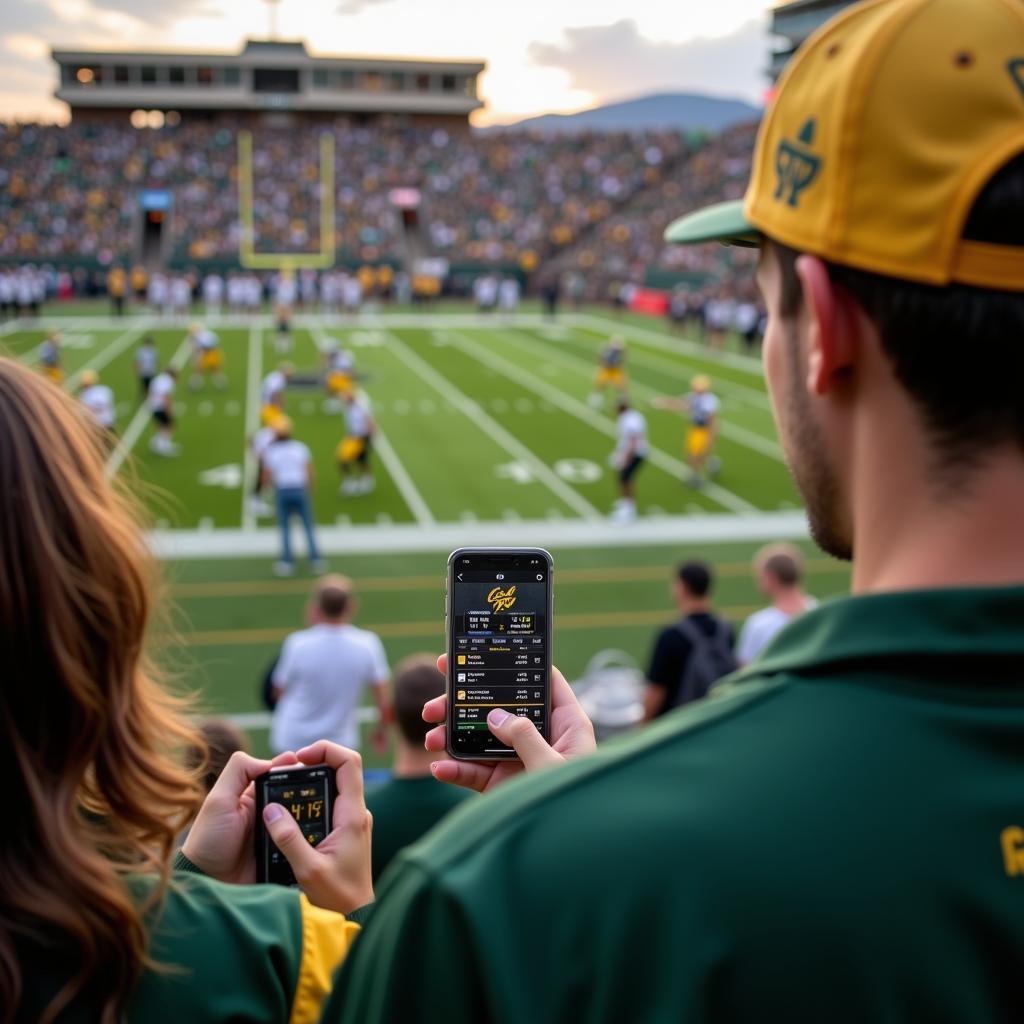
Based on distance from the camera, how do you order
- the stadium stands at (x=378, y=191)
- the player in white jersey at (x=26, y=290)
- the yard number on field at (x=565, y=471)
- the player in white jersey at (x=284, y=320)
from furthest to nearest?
the stadium stands at (x=378, y=191) → the player in white jersey at (x=26, y=290) → the player in white jersey at (x=284, y=320) → the yard number on field at (x=565, y=471)

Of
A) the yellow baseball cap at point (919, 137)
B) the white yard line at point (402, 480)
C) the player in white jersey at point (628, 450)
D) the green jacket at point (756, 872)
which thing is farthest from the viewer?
the white yard line at point (402, 480)

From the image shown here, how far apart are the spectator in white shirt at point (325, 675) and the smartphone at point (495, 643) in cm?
477

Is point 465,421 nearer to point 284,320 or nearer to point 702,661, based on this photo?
point 284,320

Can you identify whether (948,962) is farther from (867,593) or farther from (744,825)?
(867,593)

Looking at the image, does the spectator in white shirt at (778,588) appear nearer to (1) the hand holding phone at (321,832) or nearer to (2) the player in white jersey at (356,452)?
(1) the hand holding phone at (321,832)

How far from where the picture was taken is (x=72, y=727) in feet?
5.25

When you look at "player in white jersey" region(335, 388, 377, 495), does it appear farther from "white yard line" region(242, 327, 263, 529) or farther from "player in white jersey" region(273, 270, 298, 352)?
"player in white jersey" region(273, 270, 298, 352)

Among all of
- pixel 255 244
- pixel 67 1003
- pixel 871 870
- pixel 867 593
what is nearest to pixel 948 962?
pixel 871 870

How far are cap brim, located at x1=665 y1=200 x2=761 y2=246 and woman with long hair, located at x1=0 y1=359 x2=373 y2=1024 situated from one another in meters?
0.83

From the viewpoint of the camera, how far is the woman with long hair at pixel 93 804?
1506 mm

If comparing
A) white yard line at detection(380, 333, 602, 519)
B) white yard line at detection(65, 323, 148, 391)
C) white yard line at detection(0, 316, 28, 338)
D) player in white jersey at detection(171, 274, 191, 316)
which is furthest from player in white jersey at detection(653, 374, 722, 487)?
white yard line at detection(0, 316, 28, 338)

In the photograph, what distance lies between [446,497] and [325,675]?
9813mm

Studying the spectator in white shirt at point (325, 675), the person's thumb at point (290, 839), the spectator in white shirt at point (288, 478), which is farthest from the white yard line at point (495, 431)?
the person's thumb at point (290, 839)

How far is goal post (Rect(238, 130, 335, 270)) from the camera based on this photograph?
165ft
